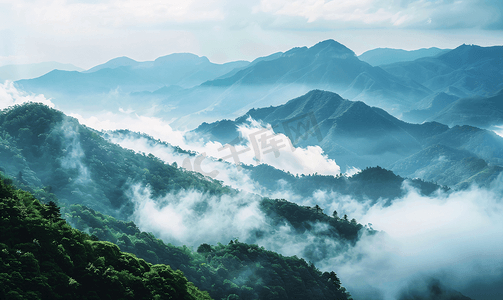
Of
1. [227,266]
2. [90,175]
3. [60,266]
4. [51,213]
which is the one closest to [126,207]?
[90,175]

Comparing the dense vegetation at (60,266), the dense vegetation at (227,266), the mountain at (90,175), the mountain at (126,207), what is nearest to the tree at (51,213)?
the dense vegetation at (60,266)

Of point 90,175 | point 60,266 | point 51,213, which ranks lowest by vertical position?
point 60,266

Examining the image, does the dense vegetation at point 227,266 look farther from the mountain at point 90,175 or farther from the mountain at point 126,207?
the mountain at point 90,175

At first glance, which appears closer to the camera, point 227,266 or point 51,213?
point 51,213

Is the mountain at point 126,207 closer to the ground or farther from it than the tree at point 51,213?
farther from it

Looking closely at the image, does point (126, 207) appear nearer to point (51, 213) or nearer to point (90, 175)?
point (90, 175)

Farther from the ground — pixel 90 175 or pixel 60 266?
pixel 90 175

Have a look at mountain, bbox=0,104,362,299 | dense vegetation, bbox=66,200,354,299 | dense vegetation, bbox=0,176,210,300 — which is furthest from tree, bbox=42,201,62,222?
dense vegetation, bbox=66,200,354,299

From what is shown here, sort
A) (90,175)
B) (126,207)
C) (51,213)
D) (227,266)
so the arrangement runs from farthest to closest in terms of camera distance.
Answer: (126,207) → (90,175) → (227,266) → (51,213)
